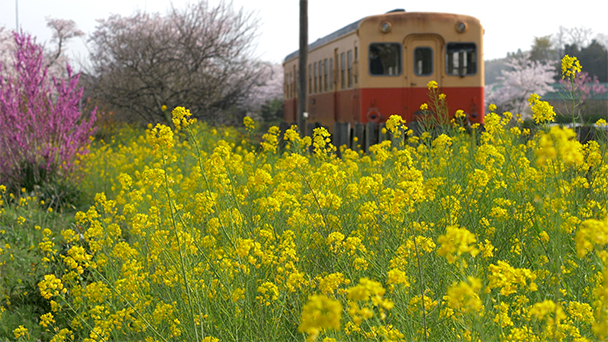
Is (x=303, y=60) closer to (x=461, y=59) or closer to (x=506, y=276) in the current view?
(x=461, y=59)

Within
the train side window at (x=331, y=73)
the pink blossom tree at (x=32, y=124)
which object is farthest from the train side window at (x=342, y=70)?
the pink blossom tree at (x=32, y=124)

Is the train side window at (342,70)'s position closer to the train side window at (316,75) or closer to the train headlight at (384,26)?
the train headlight at (384,26)

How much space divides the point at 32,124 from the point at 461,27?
756 centimetres

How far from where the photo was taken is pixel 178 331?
3.06m

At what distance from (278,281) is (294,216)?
1.91 ft

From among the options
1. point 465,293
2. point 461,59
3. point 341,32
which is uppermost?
point 341,32

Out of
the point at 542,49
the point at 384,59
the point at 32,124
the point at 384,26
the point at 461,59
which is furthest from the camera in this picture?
the point at 542,49

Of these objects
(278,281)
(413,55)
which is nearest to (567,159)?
(278,281)

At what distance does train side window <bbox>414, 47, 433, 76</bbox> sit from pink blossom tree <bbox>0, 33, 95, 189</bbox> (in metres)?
6.21

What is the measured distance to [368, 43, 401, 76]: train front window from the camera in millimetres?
12414

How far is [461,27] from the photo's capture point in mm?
12375

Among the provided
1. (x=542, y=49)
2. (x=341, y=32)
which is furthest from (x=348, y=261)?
(x=542, y=49)

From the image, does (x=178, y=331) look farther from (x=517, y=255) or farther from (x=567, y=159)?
(x=567, y=159)

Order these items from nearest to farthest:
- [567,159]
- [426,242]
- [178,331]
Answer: [567,159]
[426,242]
[178,331]
